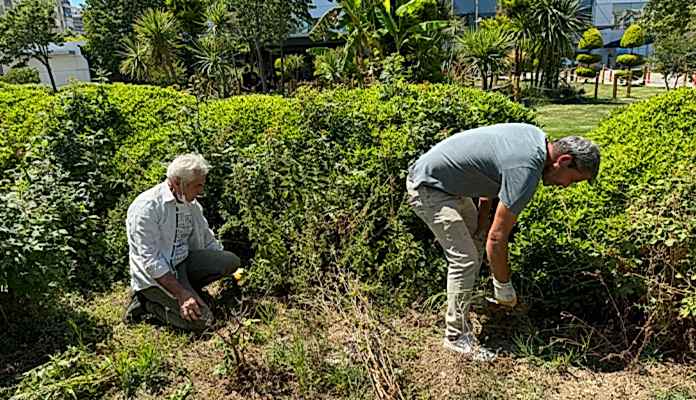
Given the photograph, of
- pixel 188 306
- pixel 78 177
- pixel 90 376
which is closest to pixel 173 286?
pixel 188 306

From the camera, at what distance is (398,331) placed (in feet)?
11.8

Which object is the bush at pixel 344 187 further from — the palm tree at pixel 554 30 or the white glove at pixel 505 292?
the palm tree at pixel 554 30

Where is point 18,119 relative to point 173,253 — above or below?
above

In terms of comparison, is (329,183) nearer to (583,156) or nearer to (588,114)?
(583,156)

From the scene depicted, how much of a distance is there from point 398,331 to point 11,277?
239cm

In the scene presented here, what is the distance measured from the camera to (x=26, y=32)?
29719mm

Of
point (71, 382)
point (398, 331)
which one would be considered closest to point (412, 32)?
point (398, 331)

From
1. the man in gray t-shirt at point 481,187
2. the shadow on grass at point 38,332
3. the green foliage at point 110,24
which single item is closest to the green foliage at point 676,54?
the man in gray t-shirt at point 481,187

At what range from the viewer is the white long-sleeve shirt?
3.57 meters

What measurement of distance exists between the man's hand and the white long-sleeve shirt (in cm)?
20

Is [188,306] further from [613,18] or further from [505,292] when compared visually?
[613,18]

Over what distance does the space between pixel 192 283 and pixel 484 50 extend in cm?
1653

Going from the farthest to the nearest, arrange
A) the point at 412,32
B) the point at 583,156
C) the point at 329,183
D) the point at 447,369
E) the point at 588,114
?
the point at 588,114, the point at 412,32, the point at 329,183, the point at 447,369, the point at 583,156

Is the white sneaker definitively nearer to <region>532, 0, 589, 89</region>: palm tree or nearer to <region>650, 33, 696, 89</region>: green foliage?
<region>532, 0, 589, 89</region>: palm tree
